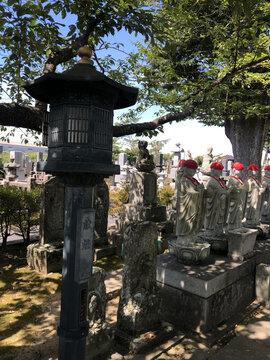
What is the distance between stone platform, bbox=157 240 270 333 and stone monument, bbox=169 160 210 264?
222 millimetres

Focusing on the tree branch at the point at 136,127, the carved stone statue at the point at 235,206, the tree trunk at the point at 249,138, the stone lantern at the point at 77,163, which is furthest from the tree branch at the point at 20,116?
the tree trunk at the point at 249,138

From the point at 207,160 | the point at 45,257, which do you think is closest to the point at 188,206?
the point at 45,257

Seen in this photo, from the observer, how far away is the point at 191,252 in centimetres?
504

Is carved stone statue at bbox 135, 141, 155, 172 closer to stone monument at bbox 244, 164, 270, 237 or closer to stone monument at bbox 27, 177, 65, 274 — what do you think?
stone monument at bbox 27, 177, 65, 274

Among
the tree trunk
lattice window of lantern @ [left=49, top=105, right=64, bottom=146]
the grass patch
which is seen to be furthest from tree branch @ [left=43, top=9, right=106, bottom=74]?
the tree trunk

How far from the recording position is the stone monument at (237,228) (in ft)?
18.9

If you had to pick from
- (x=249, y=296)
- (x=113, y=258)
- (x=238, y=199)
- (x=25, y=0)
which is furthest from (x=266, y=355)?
(x=25, y=0)

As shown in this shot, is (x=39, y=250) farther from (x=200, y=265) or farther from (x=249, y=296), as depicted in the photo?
(x=249, y=296)

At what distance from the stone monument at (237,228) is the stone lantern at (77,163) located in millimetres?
4054

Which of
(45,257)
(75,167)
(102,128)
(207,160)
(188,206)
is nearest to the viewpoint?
(75,167)

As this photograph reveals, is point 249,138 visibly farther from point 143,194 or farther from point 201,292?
point 201,292

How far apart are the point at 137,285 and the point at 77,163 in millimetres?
2497

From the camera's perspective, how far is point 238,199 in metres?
7.04

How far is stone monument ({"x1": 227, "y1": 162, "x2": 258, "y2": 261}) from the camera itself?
576 cm
